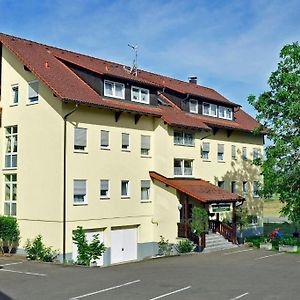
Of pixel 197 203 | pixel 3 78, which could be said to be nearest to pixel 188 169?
pixel 197 203

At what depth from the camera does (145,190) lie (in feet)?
107

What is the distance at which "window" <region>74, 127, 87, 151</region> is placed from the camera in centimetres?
2806

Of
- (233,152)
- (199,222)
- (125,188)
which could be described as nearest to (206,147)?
(233,152)

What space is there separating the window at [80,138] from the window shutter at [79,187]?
5.89ft

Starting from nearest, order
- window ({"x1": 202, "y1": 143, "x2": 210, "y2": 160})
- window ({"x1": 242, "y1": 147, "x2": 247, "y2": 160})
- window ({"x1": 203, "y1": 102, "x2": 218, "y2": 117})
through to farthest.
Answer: window ({"x1": 202, "y1": 143, "x2": 210, "y2": 160})
window ({"x1": 203, "y1": 102, "x2": 218, "y2": 117})
window ({"x1": 242, "y1": 147, "x2": 247, "y2": 160})

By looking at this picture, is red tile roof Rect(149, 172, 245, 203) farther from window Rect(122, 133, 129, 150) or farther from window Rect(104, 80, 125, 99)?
window Rect(104, 80, 125, 99)

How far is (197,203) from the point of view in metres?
34.8

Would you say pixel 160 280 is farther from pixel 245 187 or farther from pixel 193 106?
pixel 245 187

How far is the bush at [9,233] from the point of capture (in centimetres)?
2831

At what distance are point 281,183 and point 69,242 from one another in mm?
12858

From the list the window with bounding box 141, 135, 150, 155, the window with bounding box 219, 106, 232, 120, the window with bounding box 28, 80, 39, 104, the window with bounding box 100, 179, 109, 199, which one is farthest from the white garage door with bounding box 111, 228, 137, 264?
the window with bounding box 219, 106, 232, 120

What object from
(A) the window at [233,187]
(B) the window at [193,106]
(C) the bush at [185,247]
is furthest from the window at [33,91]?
(A) the window at [233,187]

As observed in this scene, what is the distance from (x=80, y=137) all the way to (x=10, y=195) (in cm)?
558

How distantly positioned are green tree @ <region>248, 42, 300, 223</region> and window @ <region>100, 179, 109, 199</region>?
9558 millimetres
